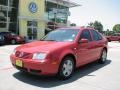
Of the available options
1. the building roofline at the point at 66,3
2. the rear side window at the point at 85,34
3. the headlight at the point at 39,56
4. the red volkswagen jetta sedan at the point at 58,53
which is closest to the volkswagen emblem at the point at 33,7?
the building roofline at the point at 66,3

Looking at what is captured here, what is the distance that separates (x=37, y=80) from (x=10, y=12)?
20.7 metres

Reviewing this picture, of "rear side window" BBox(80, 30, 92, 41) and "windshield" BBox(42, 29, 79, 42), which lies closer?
"windshield" BBox(42, 29, 79, 42)

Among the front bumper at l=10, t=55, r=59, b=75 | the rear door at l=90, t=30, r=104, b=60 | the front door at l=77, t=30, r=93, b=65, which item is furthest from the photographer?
the rear door at l=90, t=30, r=104, b=60

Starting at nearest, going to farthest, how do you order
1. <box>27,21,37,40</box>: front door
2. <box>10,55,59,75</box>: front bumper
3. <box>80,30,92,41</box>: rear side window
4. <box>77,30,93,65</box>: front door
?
<box>10,55,59,75</box>: front bumper
<box>77,30,93,65</box>: front door
<box>80,30,92,41</box>: rear side window
<box>27,21,37,40</box>: front door

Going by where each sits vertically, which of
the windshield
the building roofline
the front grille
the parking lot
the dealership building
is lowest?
the parking lot

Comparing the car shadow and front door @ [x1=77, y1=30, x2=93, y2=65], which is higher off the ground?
front door @ [x1=77, y1=30, x2=93, y2=65]

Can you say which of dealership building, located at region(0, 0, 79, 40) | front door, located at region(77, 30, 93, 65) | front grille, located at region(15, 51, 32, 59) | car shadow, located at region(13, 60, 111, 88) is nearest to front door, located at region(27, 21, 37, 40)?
dealership building, located at region(0, 0, 79, 40)

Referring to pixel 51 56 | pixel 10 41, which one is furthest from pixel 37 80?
→ pixel 10 41

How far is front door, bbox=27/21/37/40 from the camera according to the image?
26.9 meters

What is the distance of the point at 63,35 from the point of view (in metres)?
6.88

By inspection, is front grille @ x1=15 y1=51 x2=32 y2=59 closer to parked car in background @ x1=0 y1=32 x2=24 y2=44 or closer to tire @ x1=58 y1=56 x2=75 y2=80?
tire @ x1=58 y1=56 x2=75 y2=80

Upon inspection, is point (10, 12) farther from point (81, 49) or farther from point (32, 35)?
point (81, 49)

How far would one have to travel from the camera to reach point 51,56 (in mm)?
5445

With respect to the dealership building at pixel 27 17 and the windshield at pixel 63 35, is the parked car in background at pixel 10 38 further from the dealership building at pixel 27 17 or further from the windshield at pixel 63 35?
the windshield at pixel 63 35
